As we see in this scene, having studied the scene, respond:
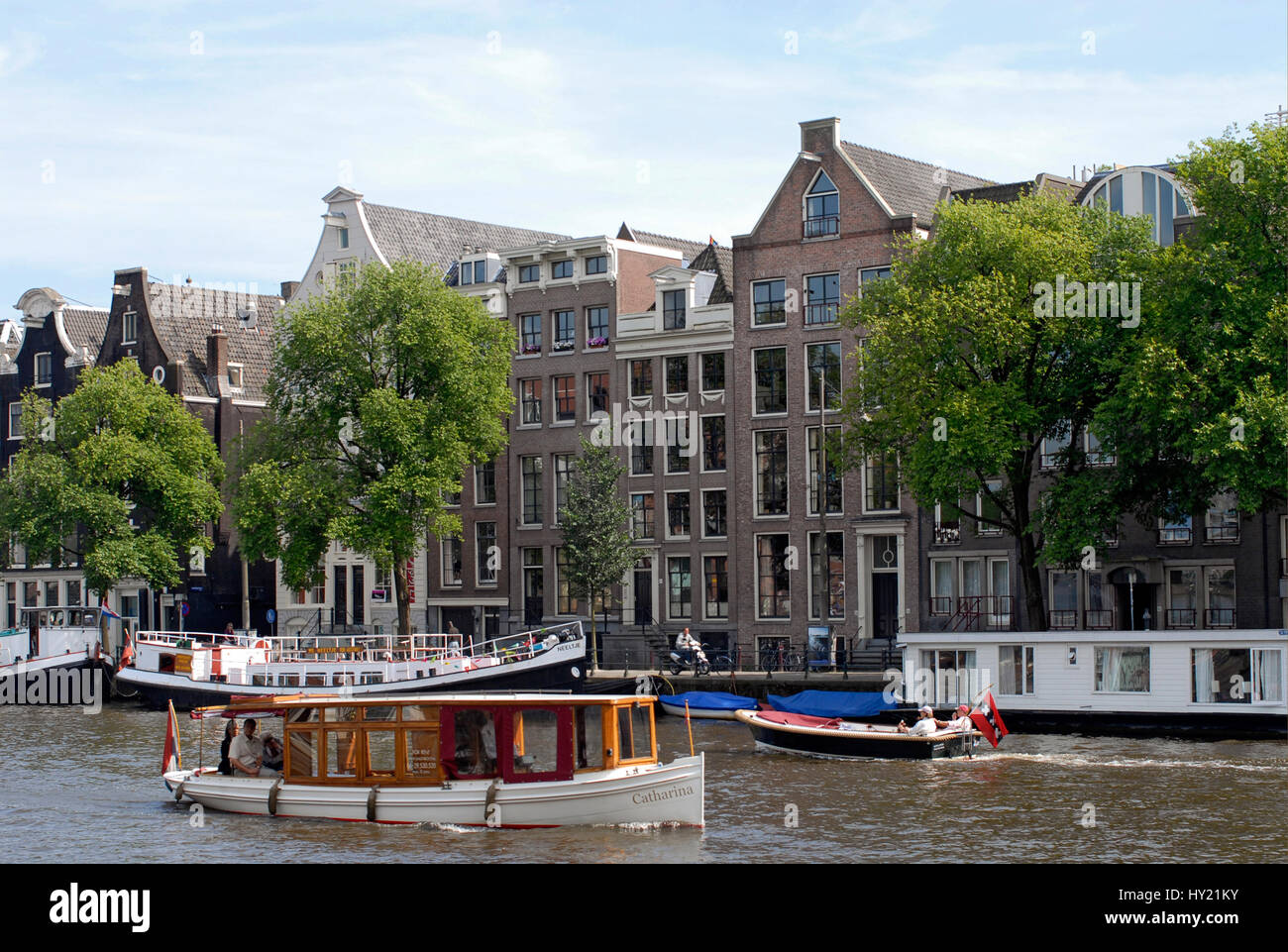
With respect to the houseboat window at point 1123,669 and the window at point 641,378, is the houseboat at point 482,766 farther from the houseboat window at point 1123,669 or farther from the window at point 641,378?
the window at point 641,378

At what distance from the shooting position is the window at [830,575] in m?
61.3

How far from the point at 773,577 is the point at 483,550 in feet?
47.5

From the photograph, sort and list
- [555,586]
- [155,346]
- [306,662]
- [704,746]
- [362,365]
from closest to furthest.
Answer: [704,746] < [306,662] < [362,365] < [555,586] < [155,346]

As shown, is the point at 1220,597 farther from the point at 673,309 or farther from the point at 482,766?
the point at 482,766

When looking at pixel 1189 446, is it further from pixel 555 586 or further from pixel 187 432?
pixel 187 432

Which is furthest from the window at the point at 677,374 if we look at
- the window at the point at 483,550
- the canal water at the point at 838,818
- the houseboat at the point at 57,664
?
the houseboat at the point at 57,664

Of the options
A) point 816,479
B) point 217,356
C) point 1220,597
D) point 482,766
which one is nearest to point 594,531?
point 816,479

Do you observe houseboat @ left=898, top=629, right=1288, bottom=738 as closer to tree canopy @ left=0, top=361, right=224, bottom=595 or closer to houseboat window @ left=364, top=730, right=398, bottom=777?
houseboat window @ left=364, top=730, right=398, bottom=777

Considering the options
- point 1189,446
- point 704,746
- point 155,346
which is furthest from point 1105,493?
point 155,346

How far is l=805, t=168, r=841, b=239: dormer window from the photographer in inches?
2436

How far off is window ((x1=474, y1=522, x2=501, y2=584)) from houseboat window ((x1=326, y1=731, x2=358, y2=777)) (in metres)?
39.7

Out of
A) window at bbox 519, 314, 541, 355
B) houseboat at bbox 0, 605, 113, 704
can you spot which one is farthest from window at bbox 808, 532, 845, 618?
houseboat at bbox 0, 605, 113, 704

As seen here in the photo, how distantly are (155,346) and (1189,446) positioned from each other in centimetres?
5226
